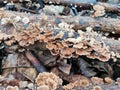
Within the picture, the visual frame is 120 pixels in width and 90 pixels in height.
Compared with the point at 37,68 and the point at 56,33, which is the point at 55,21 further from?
the point at 37,68

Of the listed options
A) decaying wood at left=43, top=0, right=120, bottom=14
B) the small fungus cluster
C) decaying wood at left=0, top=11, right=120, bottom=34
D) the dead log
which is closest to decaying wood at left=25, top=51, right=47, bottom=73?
the dead log

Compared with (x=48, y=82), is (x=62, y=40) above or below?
above

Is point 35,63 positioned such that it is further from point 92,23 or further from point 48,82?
point 92,23

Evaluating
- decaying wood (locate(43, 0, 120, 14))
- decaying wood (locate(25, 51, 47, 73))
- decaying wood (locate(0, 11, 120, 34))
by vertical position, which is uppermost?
decaying wood (locate(43, 0, 120, 14))

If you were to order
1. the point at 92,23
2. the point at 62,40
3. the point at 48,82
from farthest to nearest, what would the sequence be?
the point at 92,23 < the point at 62,40 < the point at 48,82

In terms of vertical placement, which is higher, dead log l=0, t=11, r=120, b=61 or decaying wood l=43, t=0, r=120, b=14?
decaying wood l=43, t=0, r=120, b=14

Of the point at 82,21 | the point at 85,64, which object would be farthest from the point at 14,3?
the point at 85,64

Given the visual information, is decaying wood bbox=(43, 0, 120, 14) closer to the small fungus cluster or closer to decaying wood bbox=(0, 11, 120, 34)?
decaying wood bbox=(0, 11, 120, 34)

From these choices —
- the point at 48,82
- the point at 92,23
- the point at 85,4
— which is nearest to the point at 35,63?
the point at 48,82

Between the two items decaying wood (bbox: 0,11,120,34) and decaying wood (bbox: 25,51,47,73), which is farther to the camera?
decaying wood (bbox: 0,11,120,34)

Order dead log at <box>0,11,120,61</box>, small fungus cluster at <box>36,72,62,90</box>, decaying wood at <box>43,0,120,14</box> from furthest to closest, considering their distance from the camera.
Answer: decaying wood at <box>43,0,120,14</box> < dead log at <box>0,11,120,61</box> < small fungus cluster at <box>36,72,62,90</box>

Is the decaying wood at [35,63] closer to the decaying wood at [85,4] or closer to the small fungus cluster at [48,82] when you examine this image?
the small fungus cluster at [48,82]
